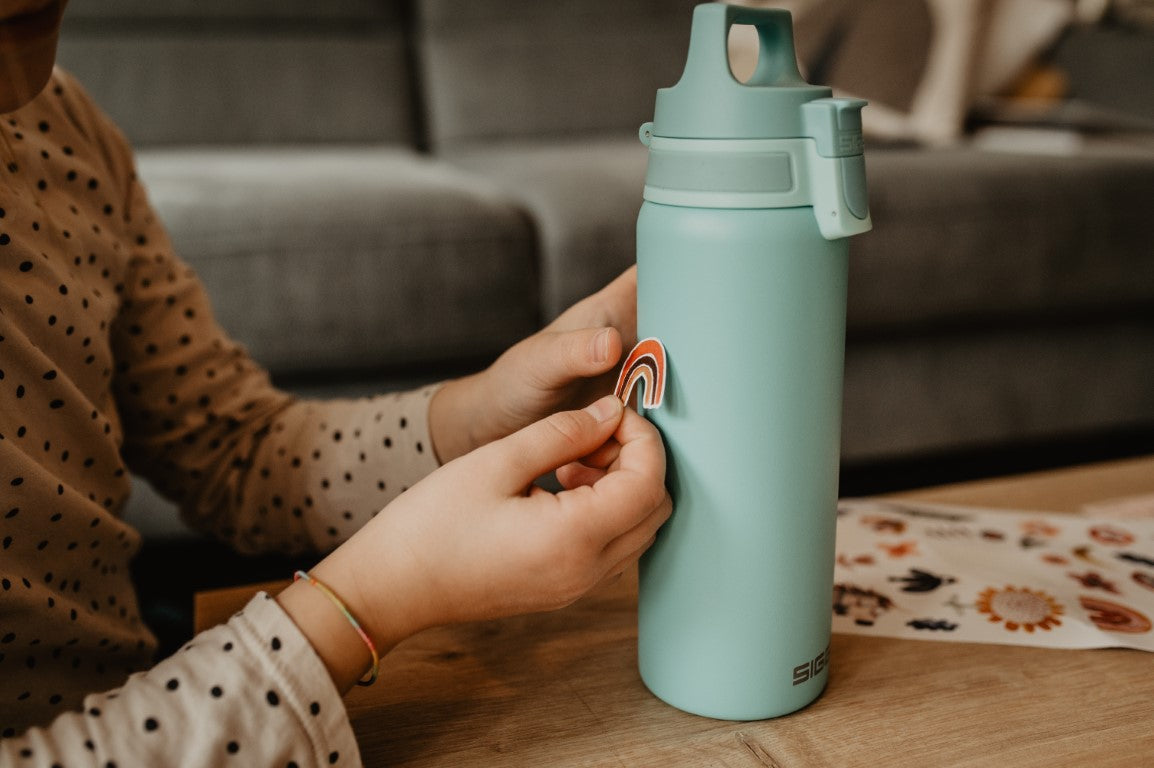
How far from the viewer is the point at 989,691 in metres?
0.53

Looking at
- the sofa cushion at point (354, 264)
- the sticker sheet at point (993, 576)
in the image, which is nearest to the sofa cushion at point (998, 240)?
the sofa cushion at point (354, 264)

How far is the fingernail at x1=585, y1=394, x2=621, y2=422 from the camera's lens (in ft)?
1.62

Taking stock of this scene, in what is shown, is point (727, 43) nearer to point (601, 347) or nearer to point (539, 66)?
point (601, 347)

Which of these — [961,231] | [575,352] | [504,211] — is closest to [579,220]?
[504,211]

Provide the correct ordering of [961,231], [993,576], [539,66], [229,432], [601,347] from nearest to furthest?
1. [601,347]
2. [993,576]
3. [229,432]
4. [961,231]
5. [539,66]

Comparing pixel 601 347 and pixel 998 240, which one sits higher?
pixel 601 347

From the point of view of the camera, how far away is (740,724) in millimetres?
503

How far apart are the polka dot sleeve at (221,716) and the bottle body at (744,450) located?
0.17 meters

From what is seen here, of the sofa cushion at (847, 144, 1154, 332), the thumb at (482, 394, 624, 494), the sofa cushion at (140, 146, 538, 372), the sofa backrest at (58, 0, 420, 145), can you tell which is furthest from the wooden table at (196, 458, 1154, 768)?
the sofa backrest at (58, 0, 420, 145)

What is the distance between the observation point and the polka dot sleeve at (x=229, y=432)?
0.72m

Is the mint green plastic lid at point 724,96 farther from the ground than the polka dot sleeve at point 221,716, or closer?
farther from the ground

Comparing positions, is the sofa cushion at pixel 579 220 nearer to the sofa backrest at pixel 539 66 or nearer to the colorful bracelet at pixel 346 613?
the sofa backrest at pixel 539 66

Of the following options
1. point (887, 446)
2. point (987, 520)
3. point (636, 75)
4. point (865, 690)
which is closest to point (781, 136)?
point (865, 690)

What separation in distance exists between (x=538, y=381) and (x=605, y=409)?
0.12 m
